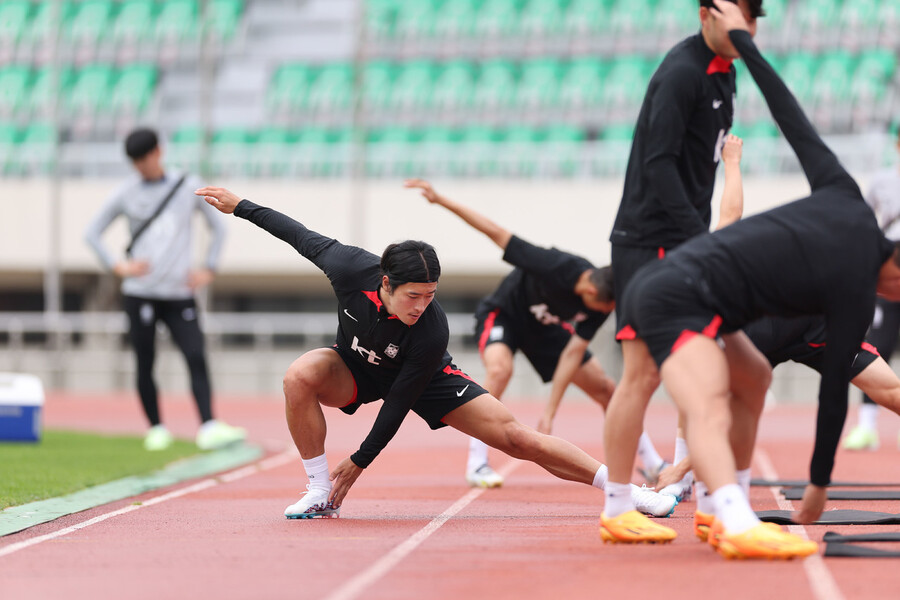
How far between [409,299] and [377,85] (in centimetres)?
2268

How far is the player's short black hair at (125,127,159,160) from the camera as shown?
10.6m

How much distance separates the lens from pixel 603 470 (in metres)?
6.01

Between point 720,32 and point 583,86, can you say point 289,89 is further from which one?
point 720,32

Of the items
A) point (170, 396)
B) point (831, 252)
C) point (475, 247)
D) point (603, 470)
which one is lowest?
point (170, 396)

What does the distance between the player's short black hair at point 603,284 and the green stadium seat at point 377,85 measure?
20.5 metres

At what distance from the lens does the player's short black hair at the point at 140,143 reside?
1057 cm

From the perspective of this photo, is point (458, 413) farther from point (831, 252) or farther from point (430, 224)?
point (430, 224)

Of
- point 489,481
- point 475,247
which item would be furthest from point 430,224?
point 489,481

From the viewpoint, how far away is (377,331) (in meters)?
5.84

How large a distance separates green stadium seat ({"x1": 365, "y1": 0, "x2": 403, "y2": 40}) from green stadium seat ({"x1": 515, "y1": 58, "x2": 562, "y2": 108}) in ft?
10.2

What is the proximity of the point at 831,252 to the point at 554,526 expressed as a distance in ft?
6.19

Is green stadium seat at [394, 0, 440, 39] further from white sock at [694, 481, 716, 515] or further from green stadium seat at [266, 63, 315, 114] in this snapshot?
white sock at [694, 481, 716, 515]

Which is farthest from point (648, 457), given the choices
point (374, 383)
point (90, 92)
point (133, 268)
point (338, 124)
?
point (90, 92)

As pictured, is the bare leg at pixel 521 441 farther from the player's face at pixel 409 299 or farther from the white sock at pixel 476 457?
the white sock at pixel 476 457
